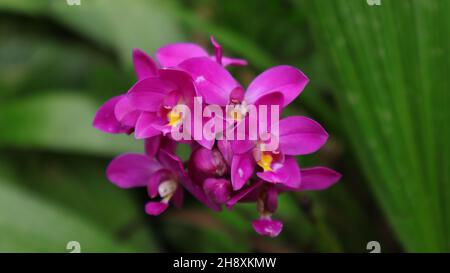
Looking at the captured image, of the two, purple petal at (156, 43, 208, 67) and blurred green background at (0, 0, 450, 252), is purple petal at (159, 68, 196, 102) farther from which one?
blurred green background at (0, 0, 450, 252)

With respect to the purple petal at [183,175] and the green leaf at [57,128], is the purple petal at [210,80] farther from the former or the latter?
the green leaf at [57,128]

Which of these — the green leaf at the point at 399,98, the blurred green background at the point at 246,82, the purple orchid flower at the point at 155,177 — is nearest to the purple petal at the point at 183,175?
the purple orchid flower at the point at 155,177

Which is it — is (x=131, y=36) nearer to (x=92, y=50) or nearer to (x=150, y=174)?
(x=92, y=50)

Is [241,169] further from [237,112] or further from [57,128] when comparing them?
[57,128]

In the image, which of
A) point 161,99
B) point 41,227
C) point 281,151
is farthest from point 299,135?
point 41,227
